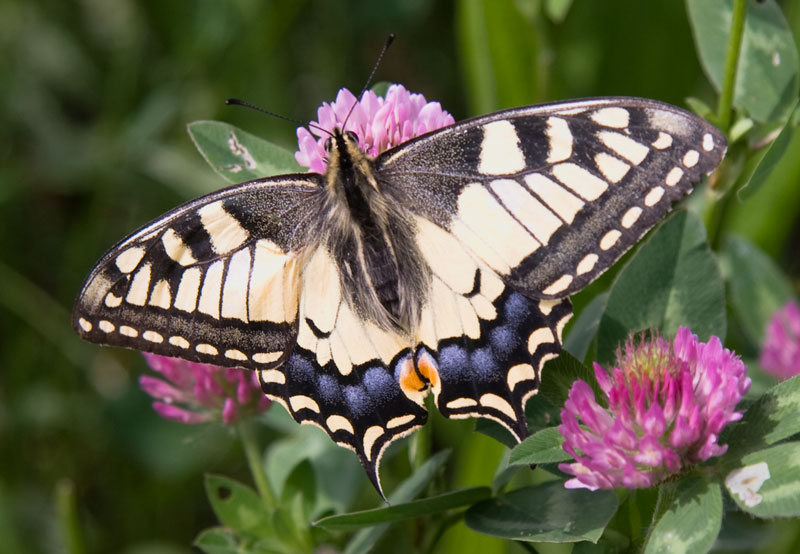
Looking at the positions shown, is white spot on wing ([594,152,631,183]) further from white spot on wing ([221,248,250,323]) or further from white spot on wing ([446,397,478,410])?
white spot on wing ([221,248,250,323])

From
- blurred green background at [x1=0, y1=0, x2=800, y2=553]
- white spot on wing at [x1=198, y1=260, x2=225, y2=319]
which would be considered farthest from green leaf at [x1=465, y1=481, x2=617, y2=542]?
blurred green background at [x1=0, y1=0, x2=800, y2=553]

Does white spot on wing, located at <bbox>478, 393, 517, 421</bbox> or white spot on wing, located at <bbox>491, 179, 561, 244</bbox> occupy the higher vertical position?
white spot on wing, located at <bbox>491, 179, 561, 244</bbox>

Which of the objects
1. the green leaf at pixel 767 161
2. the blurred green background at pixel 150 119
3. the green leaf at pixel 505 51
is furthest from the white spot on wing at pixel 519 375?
the green leaf at pixel 505 51

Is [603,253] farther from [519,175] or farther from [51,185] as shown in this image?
[51,185]

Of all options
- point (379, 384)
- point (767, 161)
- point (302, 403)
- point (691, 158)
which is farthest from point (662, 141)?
point (302, 403)

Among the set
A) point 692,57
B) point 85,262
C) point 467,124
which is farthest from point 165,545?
point 692,57

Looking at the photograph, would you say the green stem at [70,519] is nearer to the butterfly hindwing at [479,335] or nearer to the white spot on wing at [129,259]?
the white spot on wing at [129,259]

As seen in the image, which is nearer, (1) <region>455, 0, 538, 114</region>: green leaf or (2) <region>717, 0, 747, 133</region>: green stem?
(2) <region>717, 0, 747, 133</region>: green stem

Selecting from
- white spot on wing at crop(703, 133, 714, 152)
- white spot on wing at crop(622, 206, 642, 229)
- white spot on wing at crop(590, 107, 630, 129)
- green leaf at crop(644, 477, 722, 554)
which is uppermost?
white spot on wing at crop(590, 107, 630, 129)
